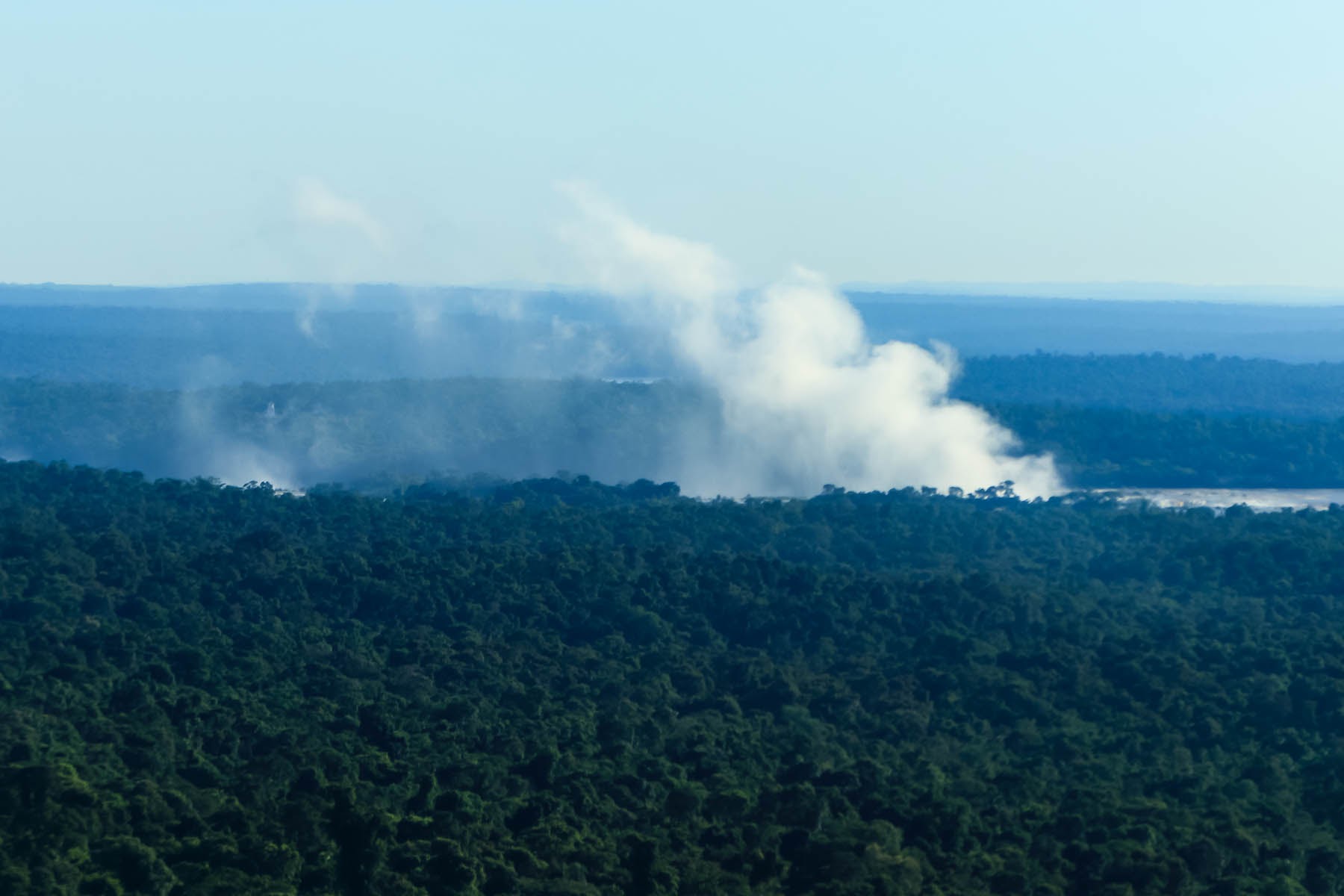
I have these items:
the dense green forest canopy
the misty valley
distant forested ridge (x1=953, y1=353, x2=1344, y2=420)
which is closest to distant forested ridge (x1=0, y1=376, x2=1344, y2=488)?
the misty valley

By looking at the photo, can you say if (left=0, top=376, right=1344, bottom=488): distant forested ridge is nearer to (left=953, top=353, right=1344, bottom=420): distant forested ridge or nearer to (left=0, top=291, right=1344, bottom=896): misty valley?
(left=0, top=291, right=1344, bottom=896): misty valley

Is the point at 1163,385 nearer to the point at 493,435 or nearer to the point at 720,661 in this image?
the point at 493,435

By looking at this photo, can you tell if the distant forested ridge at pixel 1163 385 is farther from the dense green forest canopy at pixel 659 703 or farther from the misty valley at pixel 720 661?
the dense green forest canopy at pixel 659 703

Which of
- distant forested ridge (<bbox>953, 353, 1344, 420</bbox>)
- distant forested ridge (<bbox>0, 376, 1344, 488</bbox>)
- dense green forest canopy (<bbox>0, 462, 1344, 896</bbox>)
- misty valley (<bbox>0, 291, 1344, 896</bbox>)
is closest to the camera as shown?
dense green forest canopy (<bbox>0, 462, 1344, 896</bbox>)

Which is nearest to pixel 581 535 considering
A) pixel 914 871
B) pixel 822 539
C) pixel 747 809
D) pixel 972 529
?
pixel 822 539

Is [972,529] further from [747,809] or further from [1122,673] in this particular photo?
[747,809]

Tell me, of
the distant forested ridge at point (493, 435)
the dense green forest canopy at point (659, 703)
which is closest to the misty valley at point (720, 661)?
the dense green forest canopy at point (659, 703)
